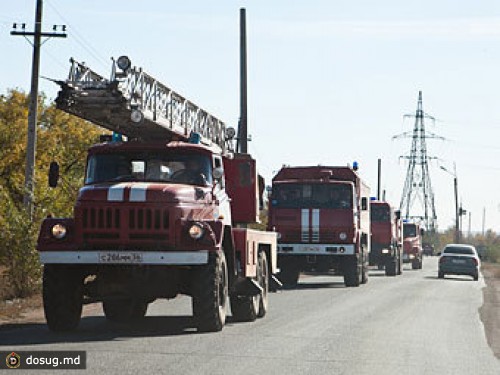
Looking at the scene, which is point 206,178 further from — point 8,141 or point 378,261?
point 8,141

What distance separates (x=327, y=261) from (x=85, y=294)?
17.1 meters

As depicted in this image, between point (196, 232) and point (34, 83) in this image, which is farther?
point (34, 83)

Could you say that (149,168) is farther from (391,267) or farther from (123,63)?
(391,267)

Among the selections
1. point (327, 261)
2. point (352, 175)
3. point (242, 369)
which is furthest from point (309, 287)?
point (242, 369)

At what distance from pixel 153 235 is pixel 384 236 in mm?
29974

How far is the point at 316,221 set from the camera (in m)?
31.0

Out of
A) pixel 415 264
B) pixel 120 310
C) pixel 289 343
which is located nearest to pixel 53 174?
pixel 120 310

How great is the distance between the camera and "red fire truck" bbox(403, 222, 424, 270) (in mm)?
55656

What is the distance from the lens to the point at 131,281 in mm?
14617

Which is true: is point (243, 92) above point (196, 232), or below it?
above

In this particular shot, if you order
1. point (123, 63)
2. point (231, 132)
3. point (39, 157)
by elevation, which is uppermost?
point (39, 157)

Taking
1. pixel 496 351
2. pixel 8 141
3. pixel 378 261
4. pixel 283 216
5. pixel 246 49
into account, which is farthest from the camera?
pixel 8 141

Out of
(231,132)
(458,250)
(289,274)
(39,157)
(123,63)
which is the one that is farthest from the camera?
(39,157)

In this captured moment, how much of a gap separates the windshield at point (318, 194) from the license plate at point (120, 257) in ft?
55.3
